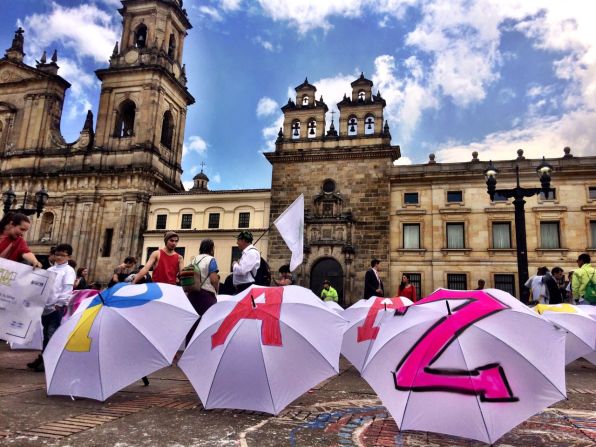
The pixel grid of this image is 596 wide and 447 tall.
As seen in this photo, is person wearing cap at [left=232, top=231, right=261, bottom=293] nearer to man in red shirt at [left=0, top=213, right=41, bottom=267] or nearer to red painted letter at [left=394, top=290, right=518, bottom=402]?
man in red shirt at [left=0, top=213, right=41, bottom=267]

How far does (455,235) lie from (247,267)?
2121 centimetres

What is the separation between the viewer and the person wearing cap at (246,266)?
6.79 meters

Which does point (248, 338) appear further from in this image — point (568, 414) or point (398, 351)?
point (568, 414)

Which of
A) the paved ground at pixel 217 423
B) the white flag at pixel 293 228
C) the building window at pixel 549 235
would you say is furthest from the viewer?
the building window at pixel 549 235

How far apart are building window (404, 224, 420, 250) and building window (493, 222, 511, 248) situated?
414cm

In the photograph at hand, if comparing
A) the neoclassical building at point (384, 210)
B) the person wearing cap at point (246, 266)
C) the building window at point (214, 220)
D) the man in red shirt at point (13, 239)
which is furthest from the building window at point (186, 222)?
the man in red shirt at point (13, 239)

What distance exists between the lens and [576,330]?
22.4 feet

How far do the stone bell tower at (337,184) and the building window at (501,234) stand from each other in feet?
19.4

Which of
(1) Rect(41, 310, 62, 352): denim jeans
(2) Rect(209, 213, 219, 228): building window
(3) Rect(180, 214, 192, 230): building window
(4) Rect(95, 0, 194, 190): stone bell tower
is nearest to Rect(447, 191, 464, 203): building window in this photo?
(2) Rect(209, 213, 219, 228): building window

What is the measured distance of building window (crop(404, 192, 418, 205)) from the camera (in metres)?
26.7

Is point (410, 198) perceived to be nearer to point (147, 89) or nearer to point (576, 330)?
point (576, 330)

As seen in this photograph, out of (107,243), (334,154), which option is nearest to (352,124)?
(334,154)

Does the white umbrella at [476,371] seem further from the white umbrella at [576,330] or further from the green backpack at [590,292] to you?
the green backpack at [590,292]

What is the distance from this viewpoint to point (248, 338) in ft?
13.3
